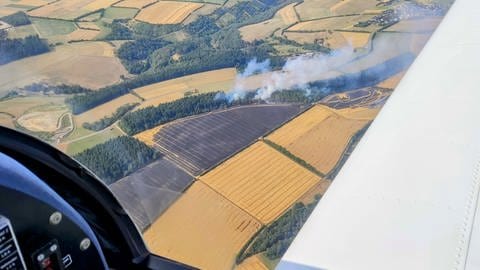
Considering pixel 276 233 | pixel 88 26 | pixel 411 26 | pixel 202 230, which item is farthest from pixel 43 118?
pixel 411 26

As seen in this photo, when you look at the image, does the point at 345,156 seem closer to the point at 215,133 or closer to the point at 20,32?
the point at 20,32

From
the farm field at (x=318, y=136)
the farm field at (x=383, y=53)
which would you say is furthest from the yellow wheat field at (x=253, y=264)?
the farm field at (x=383, y=53)

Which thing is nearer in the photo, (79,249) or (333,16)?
(79,249)

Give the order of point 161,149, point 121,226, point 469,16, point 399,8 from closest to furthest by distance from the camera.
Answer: point 121,226, point 469,16, point 161,149, point 399,8

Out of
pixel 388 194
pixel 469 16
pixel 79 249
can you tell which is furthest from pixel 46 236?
pixel 469 16

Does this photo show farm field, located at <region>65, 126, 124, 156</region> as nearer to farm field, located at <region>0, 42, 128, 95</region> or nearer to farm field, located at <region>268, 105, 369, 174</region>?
farm field, located at <region>0, 42, 128, 95</region>

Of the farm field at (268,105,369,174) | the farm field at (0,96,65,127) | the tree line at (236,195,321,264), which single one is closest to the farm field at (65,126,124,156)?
the farm field at (0,96,65,127)

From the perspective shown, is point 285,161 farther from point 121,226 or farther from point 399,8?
point 399,8
